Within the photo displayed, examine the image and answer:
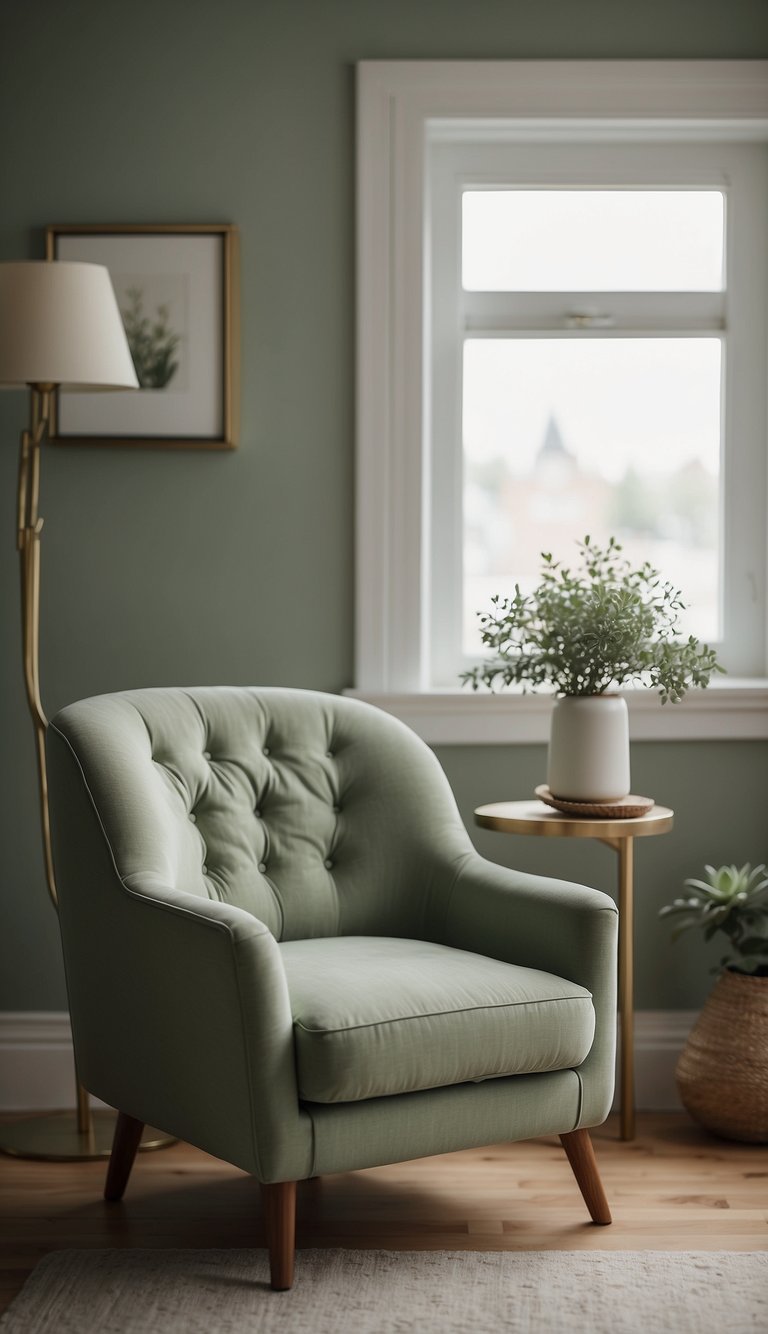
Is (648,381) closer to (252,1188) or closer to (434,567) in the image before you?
(434,567)

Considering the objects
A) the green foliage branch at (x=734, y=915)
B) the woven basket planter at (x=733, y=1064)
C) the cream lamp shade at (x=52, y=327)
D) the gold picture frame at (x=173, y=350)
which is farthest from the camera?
the gold picture frame at (x=173, y=350)

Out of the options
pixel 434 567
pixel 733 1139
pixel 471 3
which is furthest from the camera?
pixel 434 567

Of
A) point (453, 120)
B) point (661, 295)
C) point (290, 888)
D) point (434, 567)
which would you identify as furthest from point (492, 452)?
point (290, 888)

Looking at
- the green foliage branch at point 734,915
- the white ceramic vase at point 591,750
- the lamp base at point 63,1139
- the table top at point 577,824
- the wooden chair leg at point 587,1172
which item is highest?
the white ceramic vase at point 591,750

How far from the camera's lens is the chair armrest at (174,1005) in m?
2.01

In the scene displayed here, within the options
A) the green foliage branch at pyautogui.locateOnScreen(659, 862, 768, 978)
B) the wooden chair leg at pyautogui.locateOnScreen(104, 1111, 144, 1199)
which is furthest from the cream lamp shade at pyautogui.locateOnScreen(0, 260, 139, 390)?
the green foliage branch at pyautogui.locateOnScreen(659, 862, 768, 978)

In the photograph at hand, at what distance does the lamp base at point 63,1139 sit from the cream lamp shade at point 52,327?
1.52m

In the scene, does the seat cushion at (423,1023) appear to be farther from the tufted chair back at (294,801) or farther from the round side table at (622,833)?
the round side table at (622,833)

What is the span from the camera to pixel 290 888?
2.57 m

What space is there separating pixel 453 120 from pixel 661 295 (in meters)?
0.63

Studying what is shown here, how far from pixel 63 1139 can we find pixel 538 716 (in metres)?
1.36

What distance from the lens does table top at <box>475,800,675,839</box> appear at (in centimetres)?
269

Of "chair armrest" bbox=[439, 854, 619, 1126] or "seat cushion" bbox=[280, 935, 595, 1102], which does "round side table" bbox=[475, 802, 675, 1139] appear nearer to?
"chair armrest" bbox=[439, 854, 619, 1126]

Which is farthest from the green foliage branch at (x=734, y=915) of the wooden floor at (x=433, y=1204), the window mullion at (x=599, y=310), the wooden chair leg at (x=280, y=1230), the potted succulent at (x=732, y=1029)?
→ the window mullion at (x=599, y=310)
